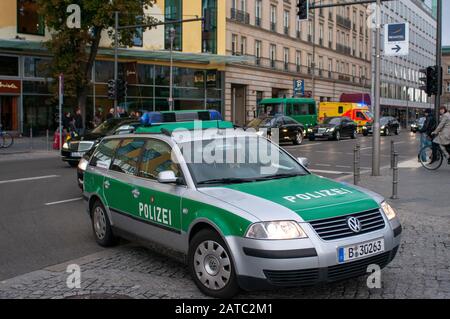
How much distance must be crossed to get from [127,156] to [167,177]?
55.4 inches

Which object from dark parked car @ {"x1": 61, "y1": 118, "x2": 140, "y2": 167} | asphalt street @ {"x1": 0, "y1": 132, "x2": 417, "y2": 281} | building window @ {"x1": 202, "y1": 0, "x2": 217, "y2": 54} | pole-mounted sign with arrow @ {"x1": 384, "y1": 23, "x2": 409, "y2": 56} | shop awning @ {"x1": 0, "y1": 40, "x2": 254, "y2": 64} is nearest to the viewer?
asphalt street @ {"x1": 0, "y1": 132, "x2": 417, "y2": 281}

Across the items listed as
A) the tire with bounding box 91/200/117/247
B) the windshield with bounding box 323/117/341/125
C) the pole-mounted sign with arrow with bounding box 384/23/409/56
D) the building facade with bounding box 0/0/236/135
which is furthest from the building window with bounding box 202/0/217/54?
the tire with bounding box 91/200/117/247

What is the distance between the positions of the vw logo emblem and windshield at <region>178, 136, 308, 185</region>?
1197mm

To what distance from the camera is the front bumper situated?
4.60 m

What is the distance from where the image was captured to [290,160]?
652 centimetres

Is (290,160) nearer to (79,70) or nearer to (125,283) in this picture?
(125,283)

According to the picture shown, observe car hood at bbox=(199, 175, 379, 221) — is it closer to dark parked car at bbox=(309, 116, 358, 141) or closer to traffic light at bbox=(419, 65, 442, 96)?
traffic light at bbox=(419, 65, 442, 96)

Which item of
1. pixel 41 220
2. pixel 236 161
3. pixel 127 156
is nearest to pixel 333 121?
pixel 41 220

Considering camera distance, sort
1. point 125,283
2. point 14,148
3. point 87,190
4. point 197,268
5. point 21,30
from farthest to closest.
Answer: point 21,30
point 14,148
point 87,190
point 125,283
point 197,268

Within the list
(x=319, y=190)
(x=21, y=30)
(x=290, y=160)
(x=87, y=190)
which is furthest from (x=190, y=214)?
(x=21, y=30)

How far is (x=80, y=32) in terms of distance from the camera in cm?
2817

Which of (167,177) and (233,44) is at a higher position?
(233,44)

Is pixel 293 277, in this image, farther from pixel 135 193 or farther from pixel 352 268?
pixel 135 193
